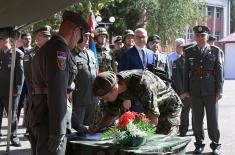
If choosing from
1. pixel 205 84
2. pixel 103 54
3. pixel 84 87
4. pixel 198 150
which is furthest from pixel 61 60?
pixel 103 54

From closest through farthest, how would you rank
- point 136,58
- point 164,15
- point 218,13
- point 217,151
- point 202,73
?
1. point 136,58
2. point 217,151
3. point 202,73
4. point 164,15
5. point 218,13

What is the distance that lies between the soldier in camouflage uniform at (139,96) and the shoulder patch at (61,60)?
0.30 metres

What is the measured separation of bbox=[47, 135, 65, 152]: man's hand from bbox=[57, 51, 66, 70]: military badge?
0.55 metres

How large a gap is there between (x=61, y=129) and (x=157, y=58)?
4.18m

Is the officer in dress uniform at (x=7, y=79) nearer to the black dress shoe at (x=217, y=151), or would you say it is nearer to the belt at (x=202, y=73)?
the belt at (x=202, y=73)

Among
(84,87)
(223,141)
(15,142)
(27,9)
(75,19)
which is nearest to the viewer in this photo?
(75,19)

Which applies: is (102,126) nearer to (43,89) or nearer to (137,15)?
(43,89)

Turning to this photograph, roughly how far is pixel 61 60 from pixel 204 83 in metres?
4.24

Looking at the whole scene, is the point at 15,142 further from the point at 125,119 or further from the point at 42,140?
the point at 125,119

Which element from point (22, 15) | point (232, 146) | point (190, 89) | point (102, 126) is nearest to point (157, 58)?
point (190, 89)

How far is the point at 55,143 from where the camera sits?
3.67 m

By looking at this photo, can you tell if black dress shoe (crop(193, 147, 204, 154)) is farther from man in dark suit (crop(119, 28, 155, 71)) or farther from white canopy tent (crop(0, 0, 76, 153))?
white canopy tent (crop(0, 0, 76, 153))

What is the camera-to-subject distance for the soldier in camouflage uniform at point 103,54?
8.29 meters

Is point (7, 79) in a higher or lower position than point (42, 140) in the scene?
higher
